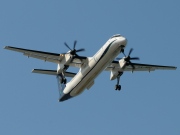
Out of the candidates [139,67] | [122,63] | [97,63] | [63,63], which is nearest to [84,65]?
[97,63]

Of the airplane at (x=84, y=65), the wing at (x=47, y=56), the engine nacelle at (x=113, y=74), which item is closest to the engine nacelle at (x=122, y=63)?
the airplane at (x=84, y=65)

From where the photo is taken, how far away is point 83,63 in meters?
43.3

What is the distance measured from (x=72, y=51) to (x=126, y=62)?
6.13m

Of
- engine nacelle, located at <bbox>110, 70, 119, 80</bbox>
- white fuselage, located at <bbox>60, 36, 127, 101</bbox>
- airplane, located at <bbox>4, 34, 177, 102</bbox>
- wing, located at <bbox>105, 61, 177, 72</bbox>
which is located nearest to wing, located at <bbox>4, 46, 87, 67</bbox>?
airplane, located at <bbox>4, 34, 177, 102</bbox>

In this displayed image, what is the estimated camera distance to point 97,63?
4172 centimetres

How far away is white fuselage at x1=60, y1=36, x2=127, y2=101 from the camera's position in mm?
41312

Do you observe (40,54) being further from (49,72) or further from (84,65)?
(84,65)

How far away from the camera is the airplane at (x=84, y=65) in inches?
1634

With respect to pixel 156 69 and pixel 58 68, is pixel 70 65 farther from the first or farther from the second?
pixel 156 69

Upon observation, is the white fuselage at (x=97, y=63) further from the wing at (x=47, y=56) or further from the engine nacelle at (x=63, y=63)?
the engine nacelle at (x=63, y=63)

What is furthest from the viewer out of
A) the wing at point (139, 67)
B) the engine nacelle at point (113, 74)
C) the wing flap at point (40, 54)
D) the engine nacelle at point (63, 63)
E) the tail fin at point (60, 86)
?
the engine nacelle at point (113, 74)

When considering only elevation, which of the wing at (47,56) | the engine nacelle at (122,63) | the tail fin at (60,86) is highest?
the wing at (47,56)

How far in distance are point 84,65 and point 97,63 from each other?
179 centimetres

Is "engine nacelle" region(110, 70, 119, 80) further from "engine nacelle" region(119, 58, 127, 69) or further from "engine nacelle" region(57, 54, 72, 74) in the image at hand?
"engine nacelle" region(57, 54, 72, 74)
